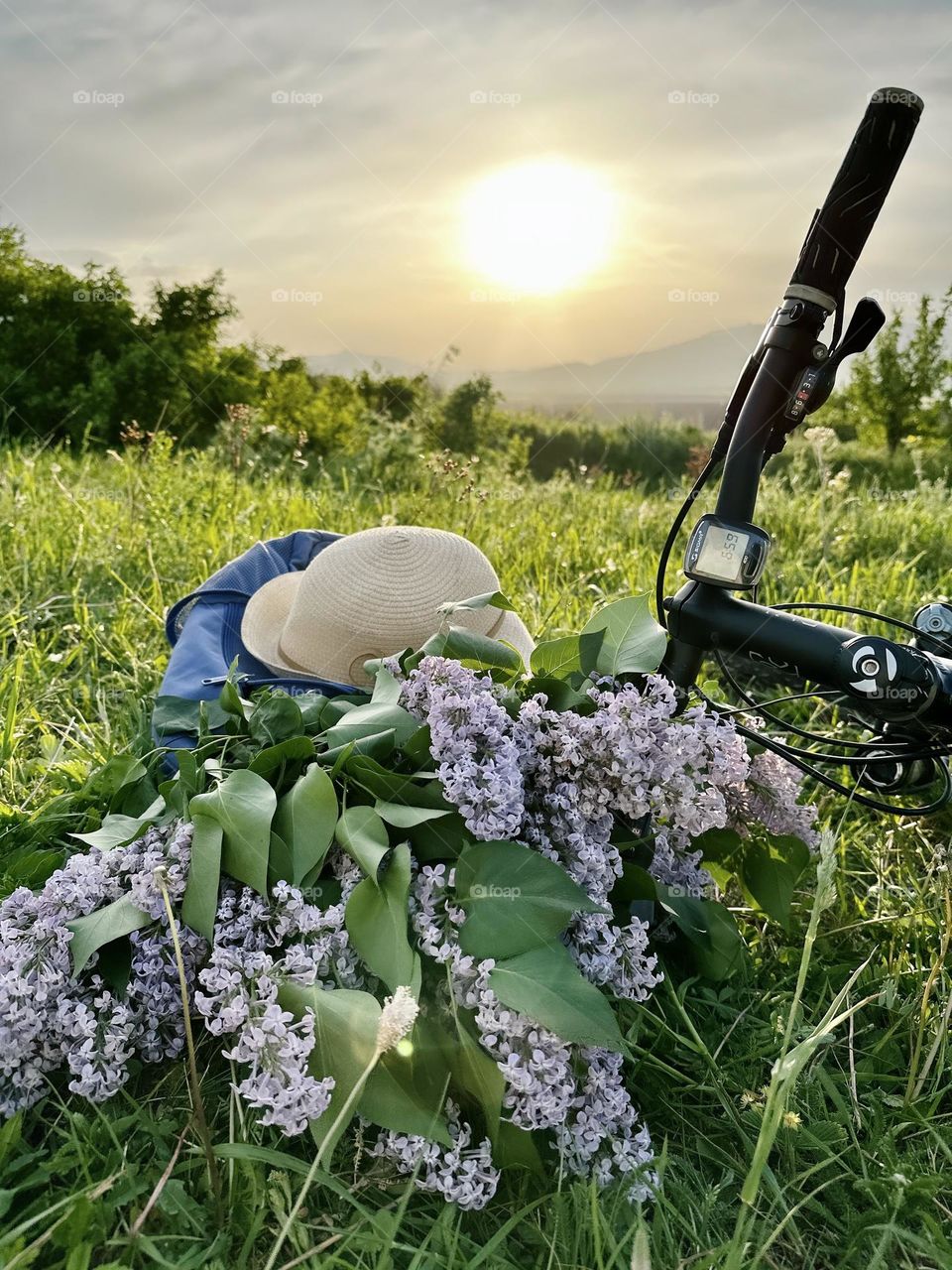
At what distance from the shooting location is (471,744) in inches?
58.1

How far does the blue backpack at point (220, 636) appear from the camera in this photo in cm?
217

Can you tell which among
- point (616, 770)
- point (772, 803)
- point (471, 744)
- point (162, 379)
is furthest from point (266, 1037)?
point (162, 379)

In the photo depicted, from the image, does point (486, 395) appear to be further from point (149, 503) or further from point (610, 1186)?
point (610, 1186)

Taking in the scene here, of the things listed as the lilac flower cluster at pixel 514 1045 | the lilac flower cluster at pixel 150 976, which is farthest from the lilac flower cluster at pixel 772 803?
the lilac flower cluster at pixel 150 976

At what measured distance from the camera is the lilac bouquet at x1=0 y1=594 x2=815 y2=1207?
1.31 metres

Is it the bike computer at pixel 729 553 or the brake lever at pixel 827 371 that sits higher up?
the brake lever at pixel 827 371

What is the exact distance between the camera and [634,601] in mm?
1816

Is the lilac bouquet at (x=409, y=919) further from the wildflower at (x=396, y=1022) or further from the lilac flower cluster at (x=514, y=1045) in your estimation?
the wildflower at (x=396, y=1022)

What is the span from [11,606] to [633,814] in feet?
8.90

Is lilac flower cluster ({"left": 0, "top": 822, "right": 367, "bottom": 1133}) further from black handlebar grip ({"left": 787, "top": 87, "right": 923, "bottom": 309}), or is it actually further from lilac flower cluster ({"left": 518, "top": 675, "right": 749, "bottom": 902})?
black handlebar grip ({"left": 787, "top": 87, "right": 923, "bottom": 309})

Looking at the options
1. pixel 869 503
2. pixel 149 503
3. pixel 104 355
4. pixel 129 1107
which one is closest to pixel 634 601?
pixel 129 1107

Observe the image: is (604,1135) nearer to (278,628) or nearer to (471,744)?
(471,744)

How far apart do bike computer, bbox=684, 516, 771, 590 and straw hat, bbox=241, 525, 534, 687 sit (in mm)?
696

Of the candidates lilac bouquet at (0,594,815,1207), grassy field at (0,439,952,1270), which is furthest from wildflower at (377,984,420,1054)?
grassy field at (0,439,952,1270)
